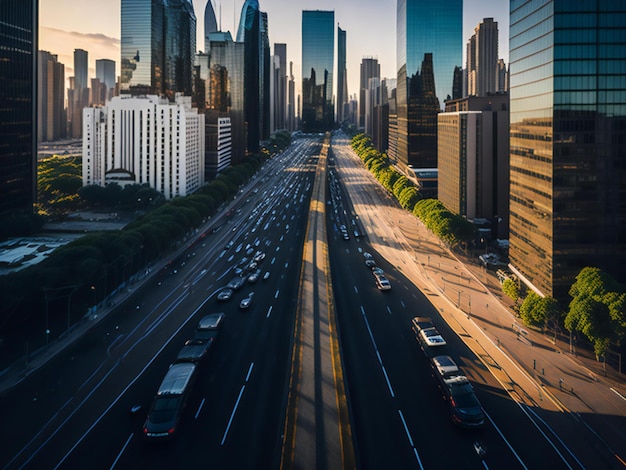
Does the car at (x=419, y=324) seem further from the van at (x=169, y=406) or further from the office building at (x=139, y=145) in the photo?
the office building at (x=139, y=145)

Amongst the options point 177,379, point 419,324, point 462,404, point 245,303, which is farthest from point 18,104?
point 462,404

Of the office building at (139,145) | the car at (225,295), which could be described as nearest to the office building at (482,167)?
the car at (225,295)

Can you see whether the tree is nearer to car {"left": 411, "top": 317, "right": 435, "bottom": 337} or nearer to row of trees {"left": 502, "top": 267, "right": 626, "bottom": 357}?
row of trees {"left": 502, "top": 267, "right": 626, "bottom": 357}

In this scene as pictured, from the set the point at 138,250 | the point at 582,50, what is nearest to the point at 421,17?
the point at 582,50

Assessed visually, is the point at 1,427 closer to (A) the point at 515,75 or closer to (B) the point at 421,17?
(A) the point at 515,75

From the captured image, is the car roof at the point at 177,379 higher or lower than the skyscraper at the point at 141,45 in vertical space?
lower

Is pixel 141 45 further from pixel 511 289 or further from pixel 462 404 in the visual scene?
pixel 462 404
